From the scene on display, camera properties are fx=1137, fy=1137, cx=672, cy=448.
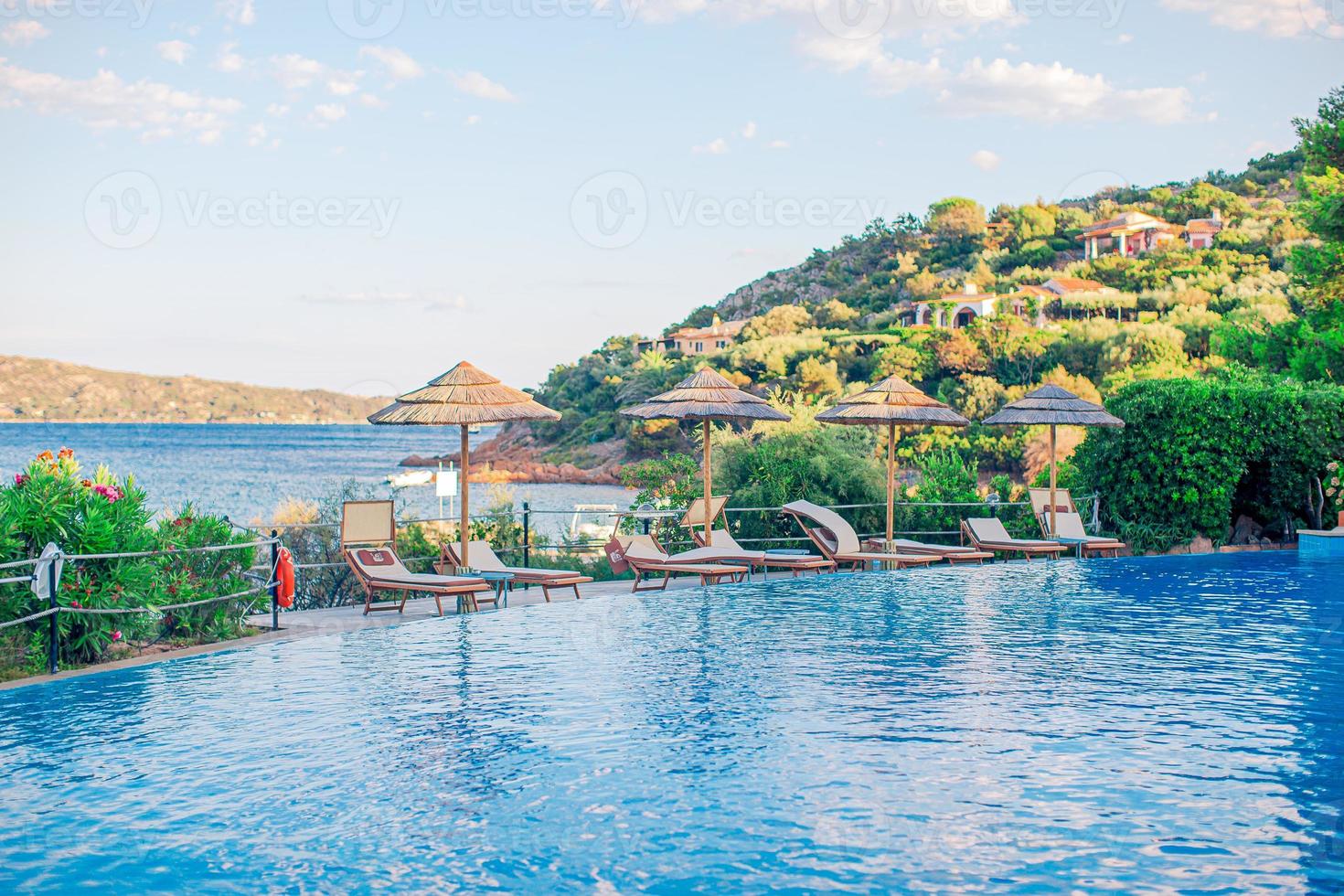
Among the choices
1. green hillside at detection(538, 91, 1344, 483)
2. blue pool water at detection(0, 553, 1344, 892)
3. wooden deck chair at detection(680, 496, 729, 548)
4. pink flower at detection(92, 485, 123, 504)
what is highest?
green hillside at detection(538, 91, 1344, 483)

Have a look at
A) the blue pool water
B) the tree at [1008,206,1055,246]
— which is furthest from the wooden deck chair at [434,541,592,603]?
the tree at [1008,206,1055,246]

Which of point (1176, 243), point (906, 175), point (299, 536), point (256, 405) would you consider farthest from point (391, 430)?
point (299, 536)

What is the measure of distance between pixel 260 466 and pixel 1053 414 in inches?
3506

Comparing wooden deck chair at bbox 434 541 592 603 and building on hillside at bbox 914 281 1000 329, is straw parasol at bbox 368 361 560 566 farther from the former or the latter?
building on hillside at bbox 914 281 1000 329

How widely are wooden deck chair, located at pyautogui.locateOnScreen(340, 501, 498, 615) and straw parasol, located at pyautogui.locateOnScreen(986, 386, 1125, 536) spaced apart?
299 inches

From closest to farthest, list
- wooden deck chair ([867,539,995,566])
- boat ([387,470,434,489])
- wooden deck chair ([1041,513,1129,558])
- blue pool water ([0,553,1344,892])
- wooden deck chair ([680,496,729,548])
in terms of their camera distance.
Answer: blue pool water ([0,553,1344,892])
wooden deck chair ([680,496,729,548])
wooden deck chair ([867,539,995,566])
wooden deck chair ([1041,513,1129,558])
boat ([387,470,434,489])

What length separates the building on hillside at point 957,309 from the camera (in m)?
63.8

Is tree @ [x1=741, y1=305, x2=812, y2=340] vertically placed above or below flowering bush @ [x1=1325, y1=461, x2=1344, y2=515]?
above

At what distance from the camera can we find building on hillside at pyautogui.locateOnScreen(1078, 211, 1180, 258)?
2972 inches

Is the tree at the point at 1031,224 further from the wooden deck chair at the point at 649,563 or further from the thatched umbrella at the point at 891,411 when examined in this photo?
the wooden deck chair at the point at 649,563

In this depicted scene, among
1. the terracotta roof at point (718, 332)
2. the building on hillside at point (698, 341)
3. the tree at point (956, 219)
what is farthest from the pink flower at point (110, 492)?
the tree at point (956, 219)

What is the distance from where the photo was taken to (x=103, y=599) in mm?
8727

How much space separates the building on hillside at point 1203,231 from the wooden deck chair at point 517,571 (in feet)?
213

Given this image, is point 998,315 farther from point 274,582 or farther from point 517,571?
point 274,582
